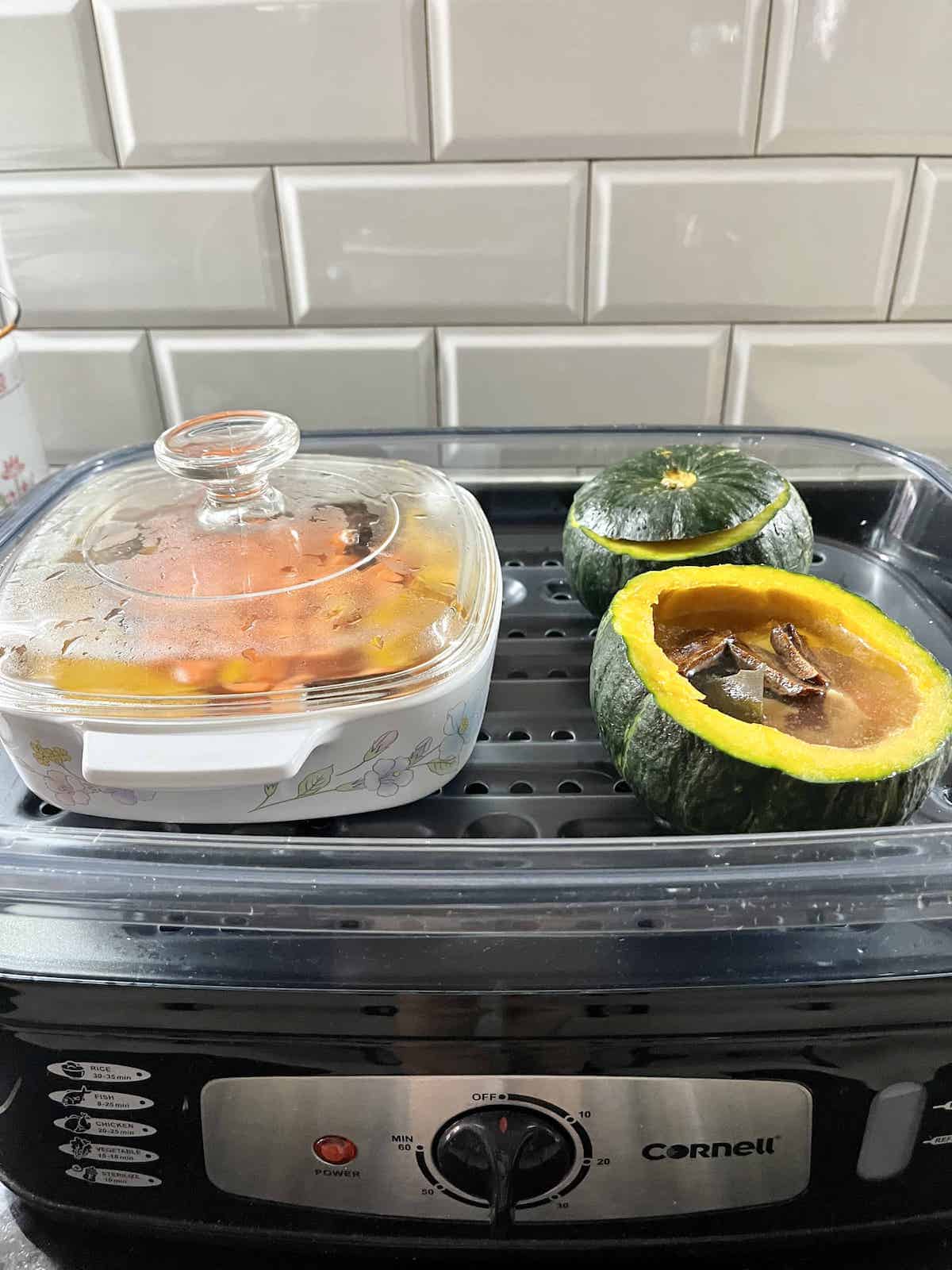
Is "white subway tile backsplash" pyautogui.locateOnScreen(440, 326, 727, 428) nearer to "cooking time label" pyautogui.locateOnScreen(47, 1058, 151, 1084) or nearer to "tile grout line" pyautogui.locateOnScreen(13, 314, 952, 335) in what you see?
"tile grout line" pyautogui.locateOnScreen(13, 314, 952, 335)

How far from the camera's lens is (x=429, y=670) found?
381 mm

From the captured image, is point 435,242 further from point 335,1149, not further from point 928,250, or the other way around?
point 335,1149

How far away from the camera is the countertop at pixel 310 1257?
36 cm

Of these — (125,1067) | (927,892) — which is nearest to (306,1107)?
(125,1067)

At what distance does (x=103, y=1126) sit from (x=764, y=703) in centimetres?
29

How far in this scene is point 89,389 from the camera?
2.53 feet

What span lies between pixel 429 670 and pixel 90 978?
0.16 meters

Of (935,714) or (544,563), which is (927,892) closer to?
(935,714)

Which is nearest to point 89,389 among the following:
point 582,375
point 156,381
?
point 156,381

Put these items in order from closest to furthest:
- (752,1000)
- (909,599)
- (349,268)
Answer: (752,1000) < (909,599) < (349,268)

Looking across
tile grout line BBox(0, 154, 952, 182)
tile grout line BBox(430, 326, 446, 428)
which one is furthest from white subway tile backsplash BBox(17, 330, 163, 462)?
tile grout line BBox(430, 326, 446, 428)

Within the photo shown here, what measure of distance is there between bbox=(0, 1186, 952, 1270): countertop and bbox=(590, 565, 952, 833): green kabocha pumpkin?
165mm

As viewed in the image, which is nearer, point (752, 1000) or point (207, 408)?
point (752, 1000)

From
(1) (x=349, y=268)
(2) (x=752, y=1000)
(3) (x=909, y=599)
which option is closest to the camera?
(2) (x=752, y=1000)
